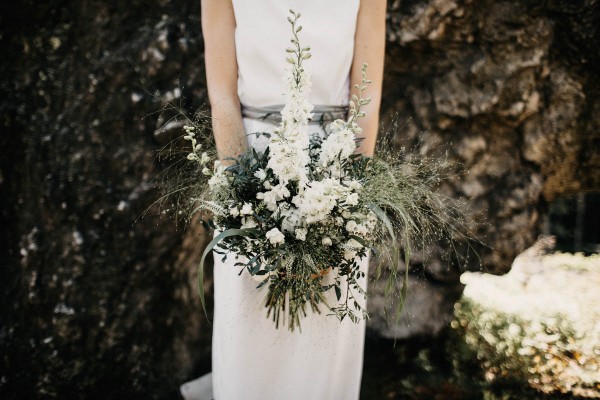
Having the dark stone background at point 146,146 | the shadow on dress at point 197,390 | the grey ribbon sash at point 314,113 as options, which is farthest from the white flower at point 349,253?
the shadow on dress at point 197,390

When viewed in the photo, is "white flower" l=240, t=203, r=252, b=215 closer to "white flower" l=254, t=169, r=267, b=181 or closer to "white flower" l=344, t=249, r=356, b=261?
"white flower" l=254, t=169, r=267, b=181

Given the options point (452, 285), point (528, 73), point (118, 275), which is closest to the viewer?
point (118, 275)

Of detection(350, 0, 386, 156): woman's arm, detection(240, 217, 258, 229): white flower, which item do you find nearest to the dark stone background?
detection(350, 0, 386, 156): woman's arm

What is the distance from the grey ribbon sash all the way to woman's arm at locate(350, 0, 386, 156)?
105mm

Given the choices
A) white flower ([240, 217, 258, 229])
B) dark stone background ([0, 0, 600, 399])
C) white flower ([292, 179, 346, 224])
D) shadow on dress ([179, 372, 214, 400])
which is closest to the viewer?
white flower ([292, 179, 346, 224])

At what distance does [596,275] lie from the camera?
4285 mm

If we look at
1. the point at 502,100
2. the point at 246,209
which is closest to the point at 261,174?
the point at 246,209

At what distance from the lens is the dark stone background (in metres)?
2.31

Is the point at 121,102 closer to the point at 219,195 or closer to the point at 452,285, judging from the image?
the point at 219,195

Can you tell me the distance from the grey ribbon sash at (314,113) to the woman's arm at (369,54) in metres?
0.10

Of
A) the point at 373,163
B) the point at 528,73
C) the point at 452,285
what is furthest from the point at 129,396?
the point at 528,73

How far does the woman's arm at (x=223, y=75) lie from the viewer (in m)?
1.86

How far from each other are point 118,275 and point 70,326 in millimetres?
346

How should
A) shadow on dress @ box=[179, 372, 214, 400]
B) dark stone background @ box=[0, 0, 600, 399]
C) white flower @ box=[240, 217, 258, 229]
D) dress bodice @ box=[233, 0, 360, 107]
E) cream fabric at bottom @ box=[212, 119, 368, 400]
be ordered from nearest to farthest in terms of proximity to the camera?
1. white flower @ box=[240, 217, 258, 229]
2. dress bodice @ box=[233, 0, 360, 107]
3. cream fabric at bottom @ box=[212, 119, 368, 400]
4. dark stone background @ box=[0, 0, 600, 399]
5. shadow on dress @ box=[179, 372, 214, 400]
